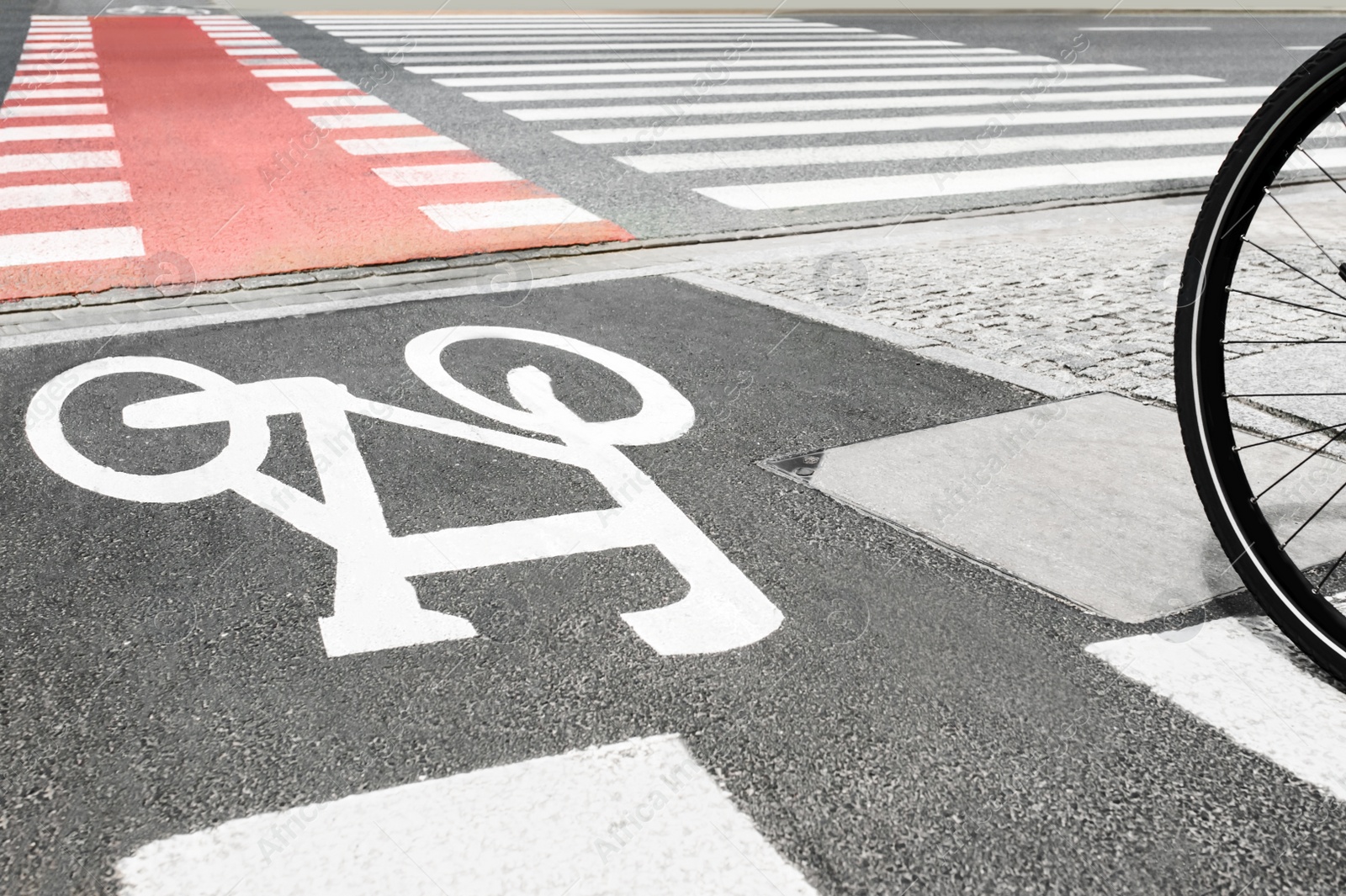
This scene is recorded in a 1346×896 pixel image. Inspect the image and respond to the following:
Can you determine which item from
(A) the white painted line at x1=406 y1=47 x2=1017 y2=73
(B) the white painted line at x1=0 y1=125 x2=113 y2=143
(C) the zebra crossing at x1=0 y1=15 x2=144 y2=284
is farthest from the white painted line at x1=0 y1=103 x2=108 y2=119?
(A) the white painted line at x1=406 y1=47 x2=1017 y2=73

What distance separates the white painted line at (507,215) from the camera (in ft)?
25.0

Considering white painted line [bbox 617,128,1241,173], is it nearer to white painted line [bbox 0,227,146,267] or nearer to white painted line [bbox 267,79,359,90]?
white painted line [bbox 0,227,146,267]

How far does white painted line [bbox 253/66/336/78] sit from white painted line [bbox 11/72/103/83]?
67.4 inches

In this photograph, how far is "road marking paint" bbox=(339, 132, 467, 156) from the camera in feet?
31.4

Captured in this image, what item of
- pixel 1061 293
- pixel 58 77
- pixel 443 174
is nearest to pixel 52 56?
pixel 58 77

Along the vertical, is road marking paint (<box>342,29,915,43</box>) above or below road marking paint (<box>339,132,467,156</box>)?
above

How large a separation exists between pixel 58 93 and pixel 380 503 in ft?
34.4

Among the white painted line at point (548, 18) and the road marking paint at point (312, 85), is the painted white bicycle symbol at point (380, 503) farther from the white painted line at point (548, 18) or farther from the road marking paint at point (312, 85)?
the white painted line at point (548, 18)

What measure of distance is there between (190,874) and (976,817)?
1495mm

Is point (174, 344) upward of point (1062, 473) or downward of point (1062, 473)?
downward

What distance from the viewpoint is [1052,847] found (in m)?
2.25

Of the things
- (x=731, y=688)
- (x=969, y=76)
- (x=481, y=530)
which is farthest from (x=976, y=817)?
(x=969, y=76)

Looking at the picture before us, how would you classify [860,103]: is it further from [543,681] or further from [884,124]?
[543,681]

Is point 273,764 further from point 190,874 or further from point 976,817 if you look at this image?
point 976,817
